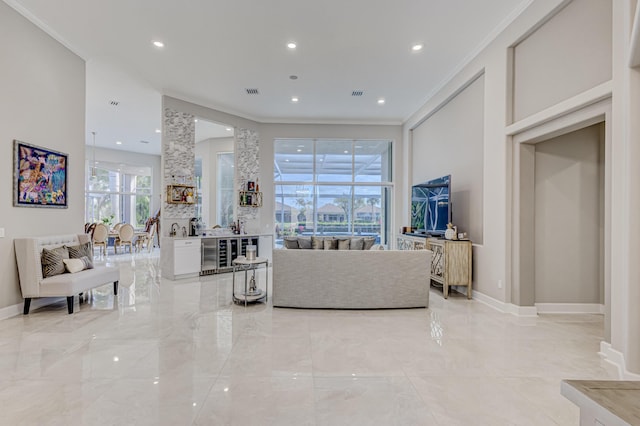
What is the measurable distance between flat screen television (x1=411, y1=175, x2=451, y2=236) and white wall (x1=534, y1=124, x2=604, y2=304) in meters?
1.36

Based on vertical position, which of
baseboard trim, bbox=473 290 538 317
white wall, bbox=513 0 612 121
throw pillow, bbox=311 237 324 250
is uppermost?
white wall, bbox=513 0 612 121

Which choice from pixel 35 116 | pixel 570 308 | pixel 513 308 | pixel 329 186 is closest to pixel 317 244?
pixel 513 308

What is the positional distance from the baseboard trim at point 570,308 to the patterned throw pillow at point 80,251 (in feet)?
21.8

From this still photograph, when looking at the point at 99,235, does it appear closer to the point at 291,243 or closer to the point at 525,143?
the point at 291,243

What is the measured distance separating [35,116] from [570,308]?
25.9 ft

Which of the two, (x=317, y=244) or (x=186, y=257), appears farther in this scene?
(x=186, y=257)

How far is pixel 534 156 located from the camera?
13.4 ft

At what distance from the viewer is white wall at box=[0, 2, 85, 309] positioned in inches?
148

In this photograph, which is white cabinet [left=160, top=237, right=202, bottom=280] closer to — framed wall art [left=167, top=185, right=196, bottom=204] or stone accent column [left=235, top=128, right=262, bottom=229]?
framed wall art [left=167, top=185, right=196, bottom=204]

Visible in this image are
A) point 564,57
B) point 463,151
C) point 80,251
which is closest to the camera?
point 564,57

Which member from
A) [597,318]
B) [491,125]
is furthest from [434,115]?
[597,318]

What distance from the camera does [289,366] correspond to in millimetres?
2604

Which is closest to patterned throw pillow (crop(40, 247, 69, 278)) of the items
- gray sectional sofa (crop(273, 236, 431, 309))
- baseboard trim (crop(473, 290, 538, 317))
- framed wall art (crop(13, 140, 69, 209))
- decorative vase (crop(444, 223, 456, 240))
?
framed wall art (crop(13, 140, 69, 209))

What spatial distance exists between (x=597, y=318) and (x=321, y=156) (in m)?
6.56
